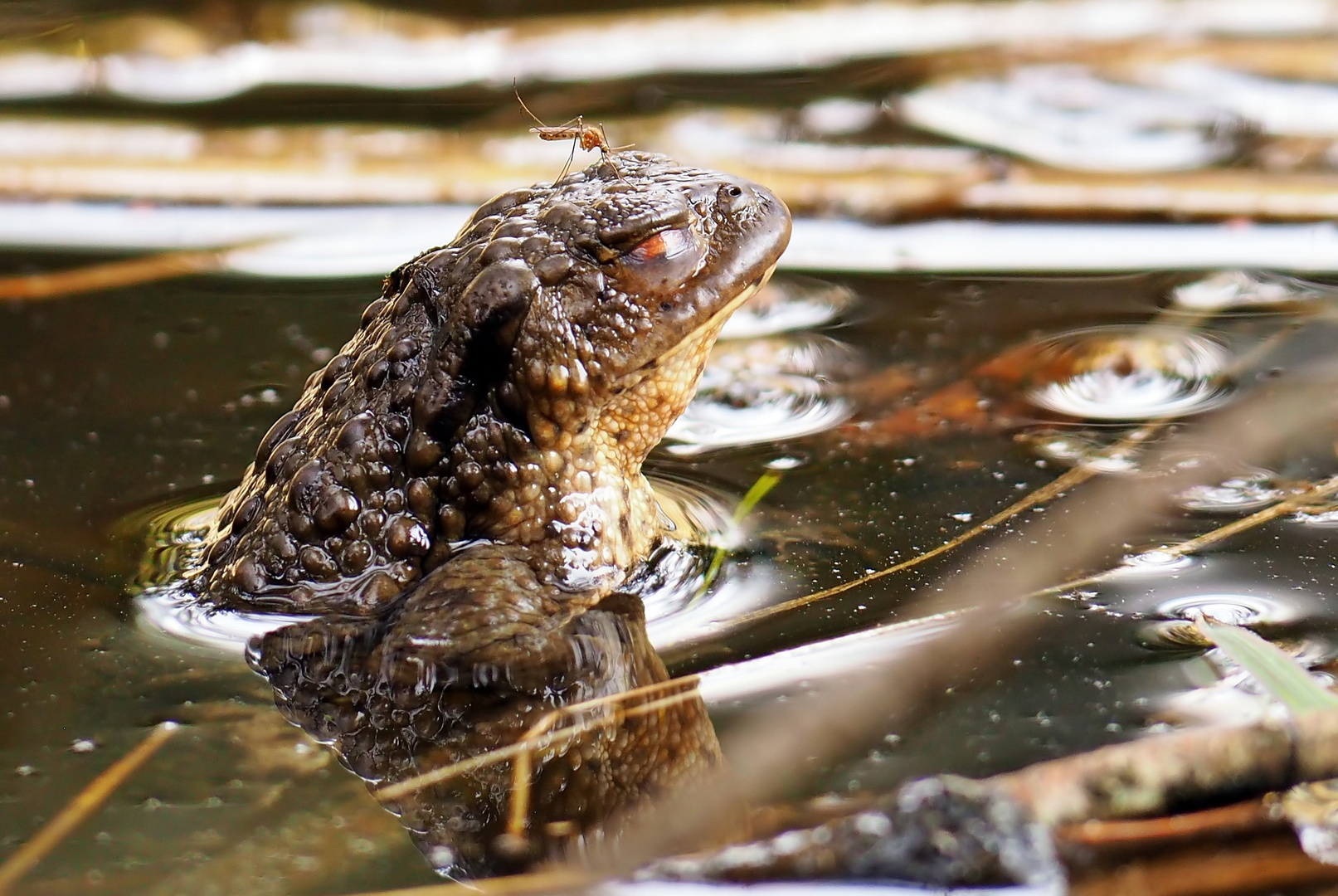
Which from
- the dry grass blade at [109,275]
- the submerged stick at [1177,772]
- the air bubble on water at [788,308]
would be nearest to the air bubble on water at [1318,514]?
the submerged stick at [1177,772]

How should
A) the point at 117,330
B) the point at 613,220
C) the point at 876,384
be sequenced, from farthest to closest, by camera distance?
the point at 117,330
the point at 876,384
the point at 613,220

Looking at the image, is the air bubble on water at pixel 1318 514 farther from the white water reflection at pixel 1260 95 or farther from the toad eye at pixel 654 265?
the white water reflection at pixel 1260 95

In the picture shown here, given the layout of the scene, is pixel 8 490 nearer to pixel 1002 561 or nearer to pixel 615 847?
pixel 615 847

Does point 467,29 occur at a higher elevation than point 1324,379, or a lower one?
higher

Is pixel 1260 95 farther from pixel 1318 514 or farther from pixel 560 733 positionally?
pixel 560 733

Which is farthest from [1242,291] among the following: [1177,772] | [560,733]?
[560,733]

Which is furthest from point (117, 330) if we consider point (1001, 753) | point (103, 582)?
point (1001, 753)

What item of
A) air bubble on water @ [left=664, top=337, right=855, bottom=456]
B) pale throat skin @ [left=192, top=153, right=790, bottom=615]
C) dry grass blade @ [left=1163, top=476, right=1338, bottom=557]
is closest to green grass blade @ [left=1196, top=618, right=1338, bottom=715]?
dry grass blade @ [left=1163, top=476, right=1338, bottom=557]
